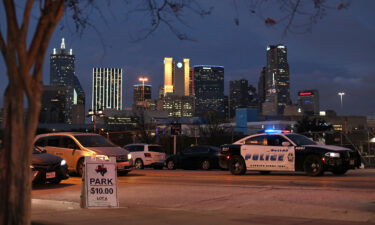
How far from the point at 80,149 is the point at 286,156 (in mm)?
7611

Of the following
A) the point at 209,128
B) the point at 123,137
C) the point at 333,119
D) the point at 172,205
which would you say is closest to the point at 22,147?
the point at 172,205

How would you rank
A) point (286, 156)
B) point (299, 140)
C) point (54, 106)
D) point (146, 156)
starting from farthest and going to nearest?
point (54, 106), point (146, 156), point (299, 140), point (286, 156)

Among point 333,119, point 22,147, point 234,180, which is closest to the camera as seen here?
point 22,147

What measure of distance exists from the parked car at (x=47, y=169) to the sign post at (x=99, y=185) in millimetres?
5048

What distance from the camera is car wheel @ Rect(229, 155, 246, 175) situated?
20.2 metres

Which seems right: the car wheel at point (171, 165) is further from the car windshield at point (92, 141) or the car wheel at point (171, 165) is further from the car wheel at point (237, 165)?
the car wheel at point (237, 165)

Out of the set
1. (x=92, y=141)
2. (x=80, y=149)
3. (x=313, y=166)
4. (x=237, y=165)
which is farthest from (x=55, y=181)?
(x=313, y=166)

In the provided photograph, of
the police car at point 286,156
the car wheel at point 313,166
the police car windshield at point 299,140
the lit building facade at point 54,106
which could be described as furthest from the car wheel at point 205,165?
the lit building facade at point 54,106

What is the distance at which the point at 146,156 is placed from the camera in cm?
2917

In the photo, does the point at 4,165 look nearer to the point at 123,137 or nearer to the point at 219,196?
the point at 219,196

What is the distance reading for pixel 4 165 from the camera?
604cm

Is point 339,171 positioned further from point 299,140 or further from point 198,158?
point 198,158

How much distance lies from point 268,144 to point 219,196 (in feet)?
22.1

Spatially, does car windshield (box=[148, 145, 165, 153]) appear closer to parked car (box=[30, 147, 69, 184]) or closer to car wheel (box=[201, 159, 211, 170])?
car wheel (box=[201, 159, 211, 170])
